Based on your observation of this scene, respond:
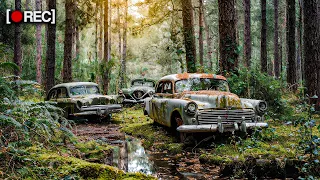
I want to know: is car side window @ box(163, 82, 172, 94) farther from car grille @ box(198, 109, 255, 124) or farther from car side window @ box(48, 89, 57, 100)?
car side window @ box(48, 89, 57, 100)

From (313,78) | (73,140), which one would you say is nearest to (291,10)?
(313,78)

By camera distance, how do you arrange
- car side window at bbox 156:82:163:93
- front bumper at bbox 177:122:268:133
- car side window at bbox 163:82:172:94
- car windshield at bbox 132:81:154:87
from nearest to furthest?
front bumper at bbox 177:122:268:133 < car side window at bbox 163:82:172:94 < car side window at bbox 156:82:163:93 < car windshield at bbox 132:81:154:87

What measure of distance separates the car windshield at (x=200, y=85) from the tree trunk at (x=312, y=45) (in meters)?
4.36

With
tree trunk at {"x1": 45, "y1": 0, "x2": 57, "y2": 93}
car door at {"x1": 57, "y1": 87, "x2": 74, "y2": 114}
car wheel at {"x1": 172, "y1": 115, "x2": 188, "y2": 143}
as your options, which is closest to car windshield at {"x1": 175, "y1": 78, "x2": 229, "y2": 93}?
car wheel at {"x1": 172, "y1": 115, "x2": 188, "y2": 143}

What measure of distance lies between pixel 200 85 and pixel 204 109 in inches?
66.6

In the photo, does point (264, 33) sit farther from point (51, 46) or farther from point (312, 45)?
point (51, 46)

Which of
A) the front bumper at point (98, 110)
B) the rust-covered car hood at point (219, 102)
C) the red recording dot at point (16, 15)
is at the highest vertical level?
the red recording dot at point (16, 15)

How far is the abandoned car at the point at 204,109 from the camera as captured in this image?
691 cm

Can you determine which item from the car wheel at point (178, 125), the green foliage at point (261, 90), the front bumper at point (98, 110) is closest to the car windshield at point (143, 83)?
the front bumper at point (98, 110)

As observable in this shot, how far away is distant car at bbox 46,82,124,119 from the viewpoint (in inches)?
462

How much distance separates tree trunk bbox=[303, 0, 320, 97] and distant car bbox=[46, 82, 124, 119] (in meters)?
7.03

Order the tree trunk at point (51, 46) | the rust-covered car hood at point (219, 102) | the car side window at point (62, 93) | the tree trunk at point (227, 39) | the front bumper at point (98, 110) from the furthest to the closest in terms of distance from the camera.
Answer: the tree trunk at point (51, 46), the car side window at point (62, 93), the front bumper at point (98, 110), the tree trunk at point (227, 39), the rust-covered car hood at point (219, 102)

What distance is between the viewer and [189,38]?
555 inches

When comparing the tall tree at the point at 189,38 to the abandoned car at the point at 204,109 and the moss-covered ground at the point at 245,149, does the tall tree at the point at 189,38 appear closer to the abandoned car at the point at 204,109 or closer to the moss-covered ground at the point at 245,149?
the moss-covered ground at the point at 245,149
